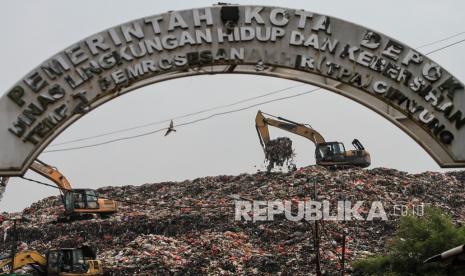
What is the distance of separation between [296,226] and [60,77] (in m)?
28.8

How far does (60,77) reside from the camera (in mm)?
7195

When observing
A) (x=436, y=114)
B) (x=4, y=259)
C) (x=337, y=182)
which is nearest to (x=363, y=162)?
(x=337, y=182)

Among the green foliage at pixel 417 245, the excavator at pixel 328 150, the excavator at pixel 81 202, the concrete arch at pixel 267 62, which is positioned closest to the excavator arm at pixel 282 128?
the excavator at pixel 328 150

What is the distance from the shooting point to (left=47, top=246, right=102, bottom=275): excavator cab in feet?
104

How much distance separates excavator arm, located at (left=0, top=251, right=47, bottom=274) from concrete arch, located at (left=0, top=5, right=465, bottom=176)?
24.0 m

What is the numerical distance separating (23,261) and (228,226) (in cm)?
943

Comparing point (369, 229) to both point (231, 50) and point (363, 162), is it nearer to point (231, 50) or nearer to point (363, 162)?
point (363, 162)

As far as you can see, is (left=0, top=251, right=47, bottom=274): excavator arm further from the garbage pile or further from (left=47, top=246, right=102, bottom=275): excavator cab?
the garbage pile

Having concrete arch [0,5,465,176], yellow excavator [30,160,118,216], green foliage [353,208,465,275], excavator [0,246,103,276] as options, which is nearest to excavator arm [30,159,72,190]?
yellow excavator [30,160,118,216]

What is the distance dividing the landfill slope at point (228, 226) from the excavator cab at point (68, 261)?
42.3 inches

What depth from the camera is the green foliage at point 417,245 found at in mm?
23594

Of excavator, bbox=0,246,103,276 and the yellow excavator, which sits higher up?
the yellow excavator

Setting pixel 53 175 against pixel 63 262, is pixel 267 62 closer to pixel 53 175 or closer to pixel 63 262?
pixel 63 262

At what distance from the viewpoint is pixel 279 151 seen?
149 feet
